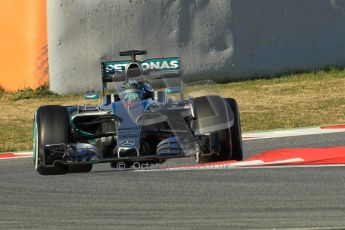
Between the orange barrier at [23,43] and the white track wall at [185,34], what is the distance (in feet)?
0.81

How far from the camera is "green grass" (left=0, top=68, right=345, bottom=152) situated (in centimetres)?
1705

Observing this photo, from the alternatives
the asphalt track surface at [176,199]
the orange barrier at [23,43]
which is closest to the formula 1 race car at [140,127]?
the asphalt track surface at [176,199]

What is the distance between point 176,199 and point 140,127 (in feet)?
4.72

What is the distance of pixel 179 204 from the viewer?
998 cm

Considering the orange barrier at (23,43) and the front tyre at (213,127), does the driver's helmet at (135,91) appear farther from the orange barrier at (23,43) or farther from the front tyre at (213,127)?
the orange barrier at (23,43)

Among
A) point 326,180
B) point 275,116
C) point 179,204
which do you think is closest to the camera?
point 179,204

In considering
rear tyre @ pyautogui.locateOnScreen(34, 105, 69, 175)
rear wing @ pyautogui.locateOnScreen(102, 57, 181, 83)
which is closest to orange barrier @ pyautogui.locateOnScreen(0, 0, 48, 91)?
rear wing @ pyautogui.locateOnScreen(102, 57, 181, 83)

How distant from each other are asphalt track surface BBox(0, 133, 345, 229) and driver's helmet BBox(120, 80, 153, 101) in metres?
0.83

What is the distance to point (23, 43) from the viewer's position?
20672 millimetres

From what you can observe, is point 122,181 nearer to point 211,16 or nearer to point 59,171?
point 59,171

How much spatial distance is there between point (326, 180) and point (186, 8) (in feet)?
31.8

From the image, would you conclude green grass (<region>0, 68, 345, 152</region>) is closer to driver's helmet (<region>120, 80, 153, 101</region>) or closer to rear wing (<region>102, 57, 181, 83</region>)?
rear wing (<region>102, 57, 181, 83</region>)

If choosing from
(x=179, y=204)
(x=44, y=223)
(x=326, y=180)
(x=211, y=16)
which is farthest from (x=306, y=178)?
(x=211, y=16)

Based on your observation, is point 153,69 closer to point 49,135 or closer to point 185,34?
point 49,135
